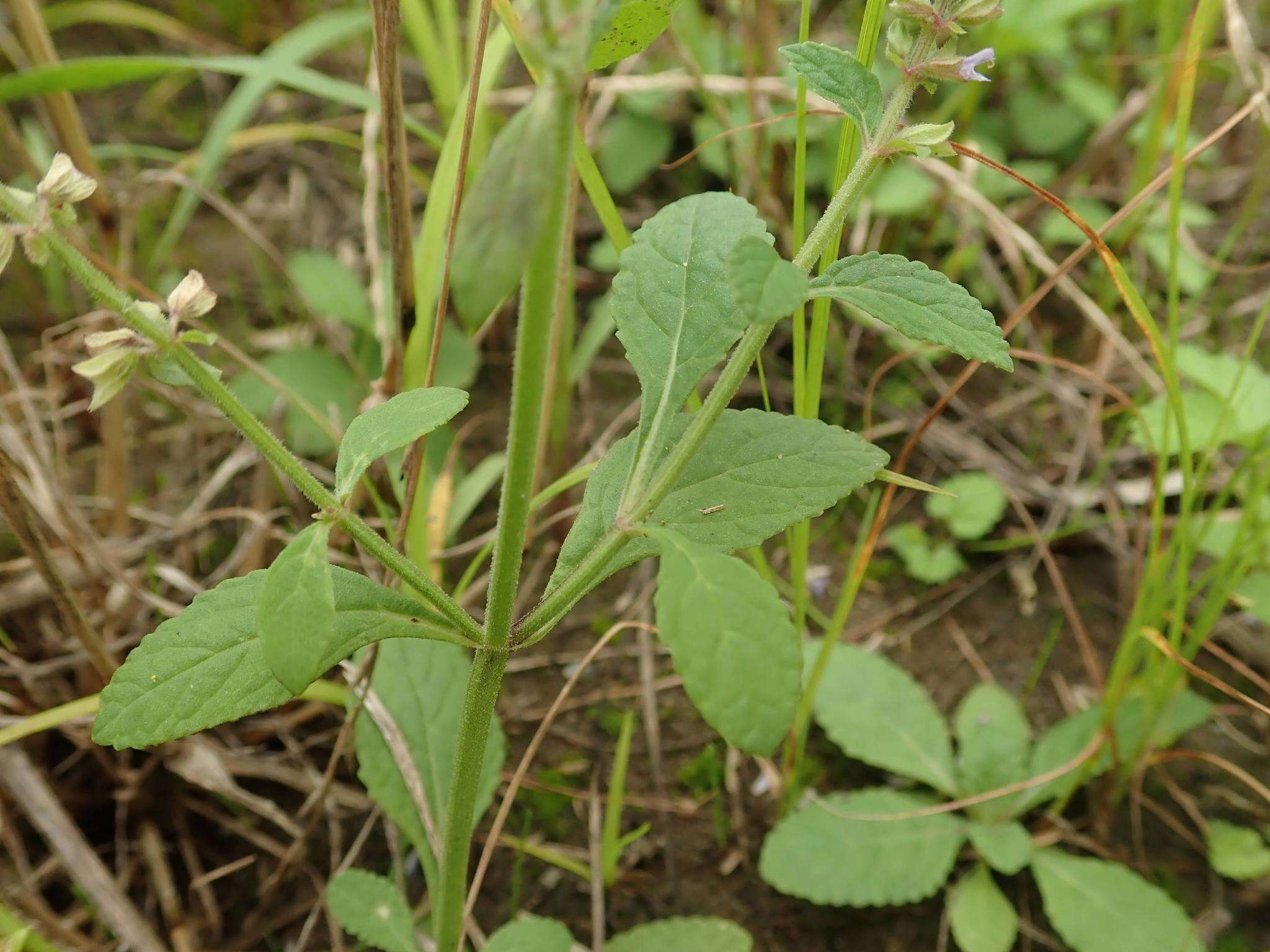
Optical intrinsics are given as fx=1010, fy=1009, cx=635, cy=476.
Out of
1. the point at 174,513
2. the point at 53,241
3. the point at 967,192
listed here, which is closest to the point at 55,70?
the point at 174,513

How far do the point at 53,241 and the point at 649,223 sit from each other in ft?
1.81

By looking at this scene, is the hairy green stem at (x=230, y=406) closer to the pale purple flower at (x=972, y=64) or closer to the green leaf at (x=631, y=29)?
the green leaf at (x=631, y=29)

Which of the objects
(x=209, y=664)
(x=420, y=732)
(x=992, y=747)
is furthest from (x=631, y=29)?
(x=992, y=747)

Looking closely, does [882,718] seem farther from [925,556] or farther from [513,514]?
[513,514]

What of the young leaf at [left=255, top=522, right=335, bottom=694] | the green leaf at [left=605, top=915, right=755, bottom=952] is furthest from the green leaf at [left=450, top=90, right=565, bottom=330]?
the green leaf at [left=605, top=915, right=755, bottom=952]

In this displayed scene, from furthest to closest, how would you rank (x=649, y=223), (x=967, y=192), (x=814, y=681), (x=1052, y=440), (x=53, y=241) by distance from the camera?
(x=1052, y=440) → (x=967, y=192) → (x=814, y=681) → (x=649, y=223) → (x=53, y=241)

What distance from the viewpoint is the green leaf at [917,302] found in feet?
2.76

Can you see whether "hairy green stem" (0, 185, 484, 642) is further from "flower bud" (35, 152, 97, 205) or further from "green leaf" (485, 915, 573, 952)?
"green leaf" (485, 915, 573, 952)

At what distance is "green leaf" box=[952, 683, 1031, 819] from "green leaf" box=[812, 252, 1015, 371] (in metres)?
0.92

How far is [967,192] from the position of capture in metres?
1.86

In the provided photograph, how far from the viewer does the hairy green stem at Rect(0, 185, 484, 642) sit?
2.50ft

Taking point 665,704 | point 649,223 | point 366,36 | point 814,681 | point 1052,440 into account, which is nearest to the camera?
point 649,223

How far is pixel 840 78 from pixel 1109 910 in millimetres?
1190

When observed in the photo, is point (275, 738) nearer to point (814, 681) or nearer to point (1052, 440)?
point (814, 681)
